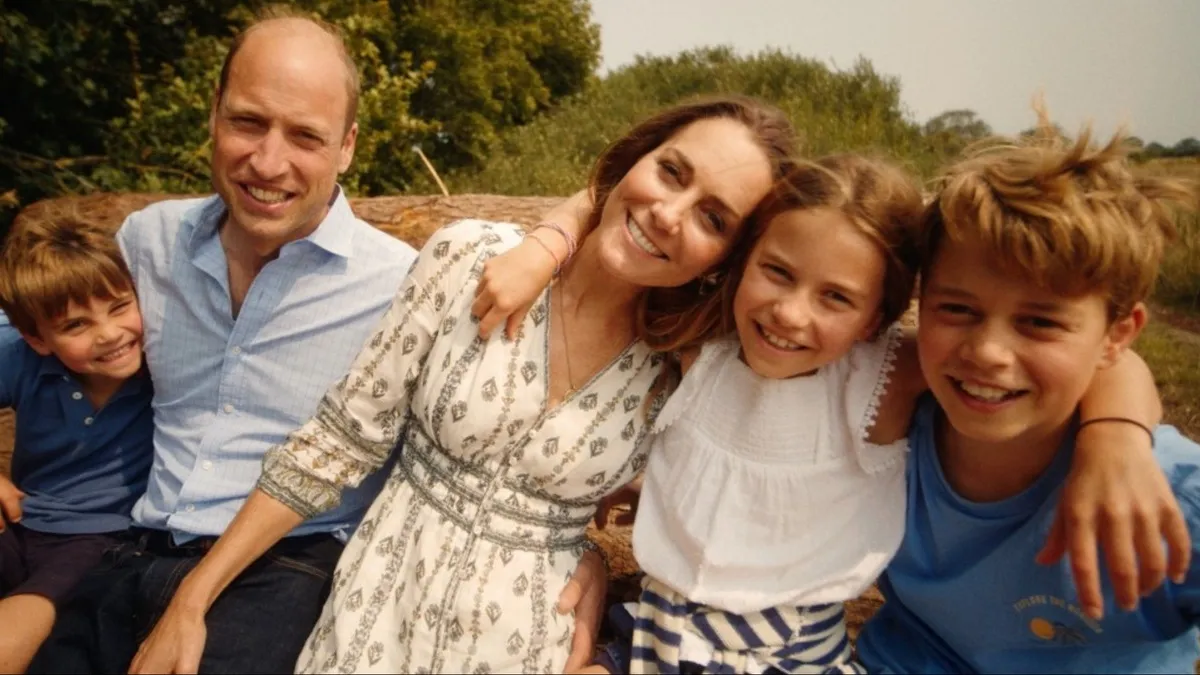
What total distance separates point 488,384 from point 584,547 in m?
0.48

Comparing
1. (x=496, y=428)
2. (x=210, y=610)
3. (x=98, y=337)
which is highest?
(x=496, y=428)

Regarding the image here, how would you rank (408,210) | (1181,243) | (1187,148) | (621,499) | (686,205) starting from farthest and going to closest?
(408,210) → (1187,148) → (621,499) → (686,205) → (1181,243)

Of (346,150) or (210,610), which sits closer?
(210,610)

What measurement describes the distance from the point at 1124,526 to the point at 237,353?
1.91 m

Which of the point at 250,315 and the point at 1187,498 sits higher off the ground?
the point at 1187,498

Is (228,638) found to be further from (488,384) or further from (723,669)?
(723,669)

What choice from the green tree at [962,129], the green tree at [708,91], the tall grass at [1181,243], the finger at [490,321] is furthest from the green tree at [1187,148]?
the green tree at [708,91]

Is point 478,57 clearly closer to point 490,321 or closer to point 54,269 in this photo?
point 54,269

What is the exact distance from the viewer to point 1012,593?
62.4 inches

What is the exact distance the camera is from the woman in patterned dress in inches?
67.0

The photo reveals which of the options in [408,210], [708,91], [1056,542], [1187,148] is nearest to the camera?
[1056,542]

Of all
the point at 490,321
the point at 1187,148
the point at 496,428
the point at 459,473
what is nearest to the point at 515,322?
the point at 490,321

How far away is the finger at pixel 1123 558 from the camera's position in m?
1.27

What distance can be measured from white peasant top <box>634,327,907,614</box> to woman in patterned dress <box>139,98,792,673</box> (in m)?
0.22
